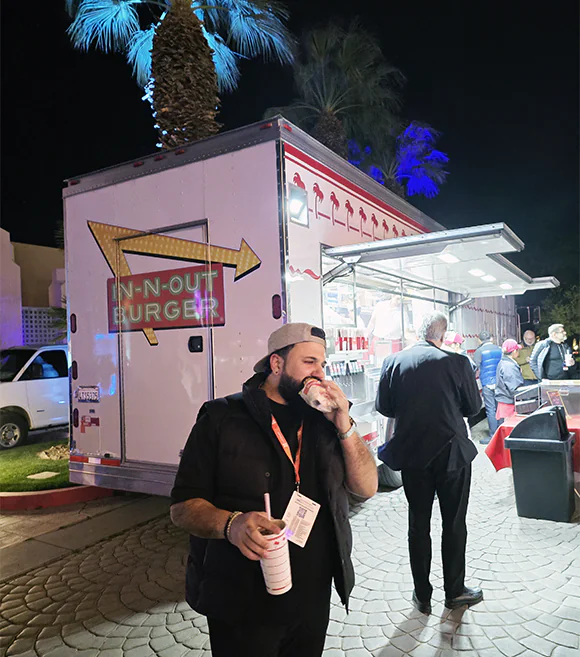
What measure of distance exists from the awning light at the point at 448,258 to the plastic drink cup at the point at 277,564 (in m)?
4.19

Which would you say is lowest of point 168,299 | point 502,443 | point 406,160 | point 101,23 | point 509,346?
point 502,443

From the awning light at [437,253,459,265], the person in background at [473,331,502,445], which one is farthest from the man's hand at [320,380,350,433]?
the person in background at [473,331,502,445]

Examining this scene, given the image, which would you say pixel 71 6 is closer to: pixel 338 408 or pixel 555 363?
pixel 555 363

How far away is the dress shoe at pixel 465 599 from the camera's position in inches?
133

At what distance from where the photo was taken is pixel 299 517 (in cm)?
181

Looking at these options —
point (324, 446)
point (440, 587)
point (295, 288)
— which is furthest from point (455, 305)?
point (324, 446)

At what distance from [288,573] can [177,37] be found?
9900 millimetres

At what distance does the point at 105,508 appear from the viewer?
589 centimetres

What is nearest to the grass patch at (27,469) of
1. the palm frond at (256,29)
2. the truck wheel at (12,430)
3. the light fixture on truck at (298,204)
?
the truck wheel at (12,430)

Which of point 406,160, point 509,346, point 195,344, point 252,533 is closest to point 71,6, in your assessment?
point 195,344

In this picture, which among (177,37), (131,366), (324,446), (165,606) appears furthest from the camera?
(177,37)

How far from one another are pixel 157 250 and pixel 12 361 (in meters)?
6.36

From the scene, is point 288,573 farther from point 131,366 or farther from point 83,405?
point 83,405

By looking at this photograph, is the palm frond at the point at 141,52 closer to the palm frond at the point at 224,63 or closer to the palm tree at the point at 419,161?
the palm frond at the point at 224,63
